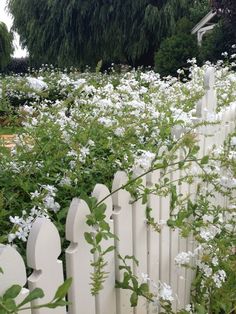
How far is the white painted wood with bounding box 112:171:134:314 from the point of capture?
3.68 feet

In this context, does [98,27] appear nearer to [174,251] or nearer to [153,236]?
[174,251]

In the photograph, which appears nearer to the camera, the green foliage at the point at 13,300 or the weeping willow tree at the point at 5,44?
the green foliage at the point at 13,300

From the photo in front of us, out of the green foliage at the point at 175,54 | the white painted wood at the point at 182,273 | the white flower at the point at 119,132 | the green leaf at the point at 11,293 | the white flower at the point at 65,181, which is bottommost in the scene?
the white painted wood at the point at 182,273

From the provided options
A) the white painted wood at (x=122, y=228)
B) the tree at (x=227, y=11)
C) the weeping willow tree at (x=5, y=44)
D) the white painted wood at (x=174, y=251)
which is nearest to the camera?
the white painted wood at (x=122, y=228)

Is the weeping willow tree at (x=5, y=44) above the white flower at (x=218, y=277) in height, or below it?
above

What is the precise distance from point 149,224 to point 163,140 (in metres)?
0.38

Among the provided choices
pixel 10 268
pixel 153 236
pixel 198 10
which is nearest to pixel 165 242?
pixel 153 236

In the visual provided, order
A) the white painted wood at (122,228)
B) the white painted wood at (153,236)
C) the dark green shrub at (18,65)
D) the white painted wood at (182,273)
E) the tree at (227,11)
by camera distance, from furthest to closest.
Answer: the dark green shrub at (18,65), the tree at (227,11), the white painted wood at (182,273), the white painted wood at (153,236), the white painted wood at (122,228)

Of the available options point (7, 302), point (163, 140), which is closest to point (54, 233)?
point (7, 302)

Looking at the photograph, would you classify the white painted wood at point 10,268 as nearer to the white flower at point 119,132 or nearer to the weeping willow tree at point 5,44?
the white flower at point 119,132

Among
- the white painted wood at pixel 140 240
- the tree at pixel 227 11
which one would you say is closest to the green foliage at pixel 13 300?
the white painted wood at pixel 140 240

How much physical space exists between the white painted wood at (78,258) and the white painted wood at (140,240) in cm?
27

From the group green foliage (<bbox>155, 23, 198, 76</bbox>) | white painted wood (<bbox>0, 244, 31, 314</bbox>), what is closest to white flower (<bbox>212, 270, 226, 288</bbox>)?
white painted wood (<bbox>0, 244, 31, 314</bbox>)

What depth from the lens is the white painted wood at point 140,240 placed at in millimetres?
1242
